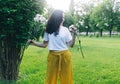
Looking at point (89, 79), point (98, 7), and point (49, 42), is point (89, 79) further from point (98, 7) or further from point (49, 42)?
point (98, 7)

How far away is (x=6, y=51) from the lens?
1020cm

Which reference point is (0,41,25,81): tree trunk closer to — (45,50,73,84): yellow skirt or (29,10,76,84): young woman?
(29,10,76,84): young woman

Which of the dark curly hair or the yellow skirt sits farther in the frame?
the yellow skirt

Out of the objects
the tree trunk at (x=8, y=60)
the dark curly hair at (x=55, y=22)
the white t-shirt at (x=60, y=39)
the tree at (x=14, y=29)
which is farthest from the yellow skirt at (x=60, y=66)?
the tree trunk at (x=8, y=60)

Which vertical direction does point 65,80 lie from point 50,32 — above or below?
below

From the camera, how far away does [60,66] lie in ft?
25.3

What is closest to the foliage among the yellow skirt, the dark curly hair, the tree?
the tree

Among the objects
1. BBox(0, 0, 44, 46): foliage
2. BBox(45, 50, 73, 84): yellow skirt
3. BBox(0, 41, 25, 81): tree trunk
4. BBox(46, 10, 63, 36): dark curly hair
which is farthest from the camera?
BBox(0, 41, 25, 81): tree trunk

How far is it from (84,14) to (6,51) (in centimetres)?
10275

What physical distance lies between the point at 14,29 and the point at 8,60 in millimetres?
1006

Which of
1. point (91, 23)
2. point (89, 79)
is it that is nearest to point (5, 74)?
point (89, 79)

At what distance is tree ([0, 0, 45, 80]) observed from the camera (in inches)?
375

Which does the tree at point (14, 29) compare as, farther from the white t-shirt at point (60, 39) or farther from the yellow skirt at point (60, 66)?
the yellow skirt at point (60, 66)

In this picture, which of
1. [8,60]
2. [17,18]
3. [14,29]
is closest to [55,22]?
[17,18]
